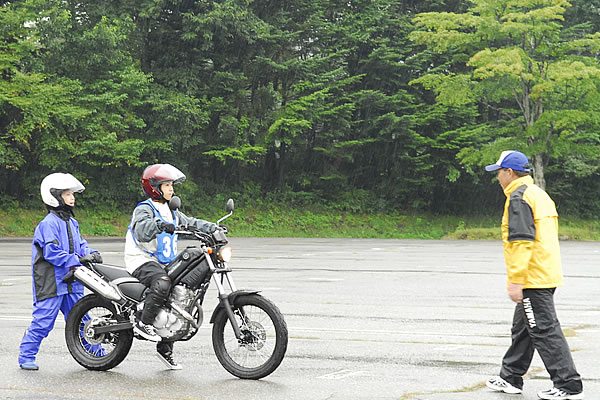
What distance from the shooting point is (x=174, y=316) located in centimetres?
687

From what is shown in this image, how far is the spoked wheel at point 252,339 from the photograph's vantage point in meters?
6.55

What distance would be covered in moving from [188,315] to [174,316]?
16 centimetres

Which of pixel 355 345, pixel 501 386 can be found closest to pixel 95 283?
pixel 355 345

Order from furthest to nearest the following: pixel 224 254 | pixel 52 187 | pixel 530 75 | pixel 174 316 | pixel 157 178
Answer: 1. pixel 530 75
2. pixel 52 187
3. pixel 157 178
4. pixel 174 316
5. pixel 224 254

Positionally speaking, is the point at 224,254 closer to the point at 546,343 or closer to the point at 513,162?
the point at 513,162

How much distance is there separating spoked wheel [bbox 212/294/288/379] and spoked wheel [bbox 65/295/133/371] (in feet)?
2.92

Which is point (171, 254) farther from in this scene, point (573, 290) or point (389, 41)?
point (389, 41)

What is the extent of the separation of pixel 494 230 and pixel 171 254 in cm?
2850

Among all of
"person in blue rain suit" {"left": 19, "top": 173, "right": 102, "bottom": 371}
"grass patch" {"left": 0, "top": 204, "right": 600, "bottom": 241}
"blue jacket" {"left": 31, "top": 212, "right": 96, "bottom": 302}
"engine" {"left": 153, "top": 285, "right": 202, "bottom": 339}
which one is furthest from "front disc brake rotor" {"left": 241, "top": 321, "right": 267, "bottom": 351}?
"grass patch" {"left": 0, "top": 204, "right": 600, "bottom": 241}

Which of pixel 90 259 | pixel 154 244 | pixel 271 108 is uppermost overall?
pixel 271 108

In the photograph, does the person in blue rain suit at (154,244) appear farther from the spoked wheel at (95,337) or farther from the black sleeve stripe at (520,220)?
the black sleeve stripe at (520,220)

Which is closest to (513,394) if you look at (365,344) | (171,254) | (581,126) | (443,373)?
(443,373)

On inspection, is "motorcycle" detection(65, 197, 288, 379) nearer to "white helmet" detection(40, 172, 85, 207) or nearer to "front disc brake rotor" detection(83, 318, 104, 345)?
"front disc brake rotor" detection(83, 318, 104, 345)

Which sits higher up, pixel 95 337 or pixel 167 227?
pixel 167 227
